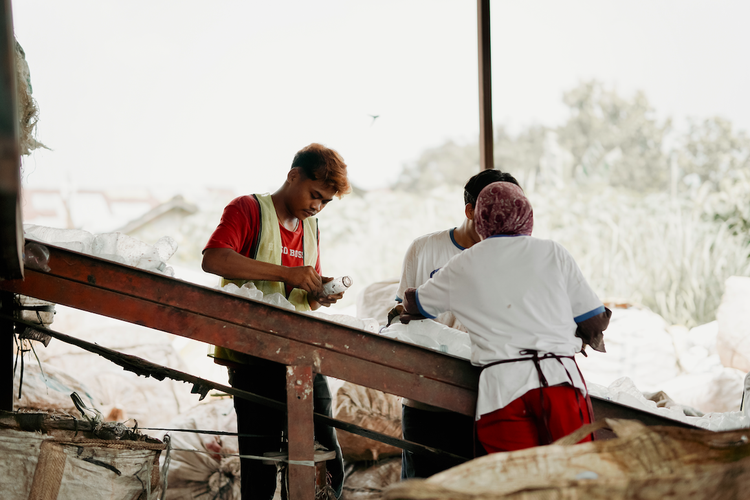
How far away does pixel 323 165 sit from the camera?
227cm

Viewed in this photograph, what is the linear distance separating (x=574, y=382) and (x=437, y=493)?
913 millimetres

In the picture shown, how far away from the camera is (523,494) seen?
94 cm

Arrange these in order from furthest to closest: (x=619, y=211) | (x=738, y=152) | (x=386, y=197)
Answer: (x=386, y=197) → (x=738, y=152) → (x=619, y=211)

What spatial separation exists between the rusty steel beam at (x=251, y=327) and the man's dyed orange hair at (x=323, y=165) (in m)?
0.71

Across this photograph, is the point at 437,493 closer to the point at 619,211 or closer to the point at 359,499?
the point at 359,499

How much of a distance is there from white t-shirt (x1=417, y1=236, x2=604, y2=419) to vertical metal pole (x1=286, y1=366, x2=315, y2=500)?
49cm

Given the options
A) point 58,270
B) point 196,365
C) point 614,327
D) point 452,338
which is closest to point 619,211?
point 614,327

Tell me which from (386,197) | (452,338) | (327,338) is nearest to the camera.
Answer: (327,338)

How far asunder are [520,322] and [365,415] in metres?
1.89

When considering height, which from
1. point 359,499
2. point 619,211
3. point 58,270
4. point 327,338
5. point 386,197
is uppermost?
point 386,197

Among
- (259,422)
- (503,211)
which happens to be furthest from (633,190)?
(259,422)

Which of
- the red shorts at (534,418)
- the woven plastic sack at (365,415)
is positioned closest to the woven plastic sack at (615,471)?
the red shorts at (534,418)

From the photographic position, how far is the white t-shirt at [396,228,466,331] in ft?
7.63

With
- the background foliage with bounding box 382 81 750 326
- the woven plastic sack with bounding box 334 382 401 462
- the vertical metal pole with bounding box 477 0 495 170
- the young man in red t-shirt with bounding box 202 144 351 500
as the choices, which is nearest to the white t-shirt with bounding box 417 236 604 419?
the young man in red t-shirt with bounding box 202 144 351 500
